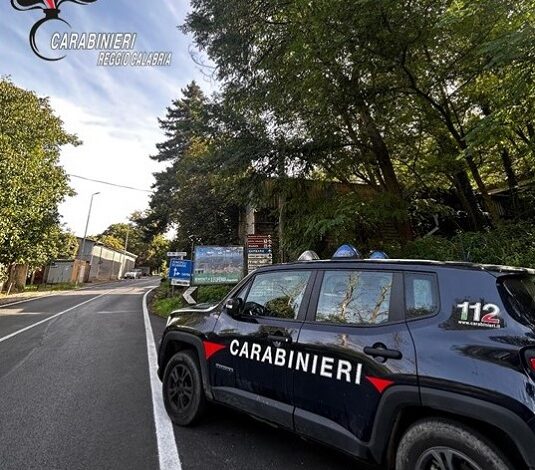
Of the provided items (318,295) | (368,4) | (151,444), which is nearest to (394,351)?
(318,295)

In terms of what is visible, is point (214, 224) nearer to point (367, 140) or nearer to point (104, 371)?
point (367, 140)

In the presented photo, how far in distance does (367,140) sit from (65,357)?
27.1 ft

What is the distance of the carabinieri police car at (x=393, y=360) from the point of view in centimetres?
197

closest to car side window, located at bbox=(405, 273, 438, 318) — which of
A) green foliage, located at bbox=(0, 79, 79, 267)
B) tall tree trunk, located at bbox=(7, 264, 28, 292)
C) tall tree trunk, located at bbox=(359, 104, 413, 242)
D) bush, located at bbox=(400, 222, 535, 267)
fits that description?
bush, located at bbox=(400, 222, 535, 267)

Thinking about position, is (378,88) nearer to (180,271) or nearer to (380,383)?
(380,383)

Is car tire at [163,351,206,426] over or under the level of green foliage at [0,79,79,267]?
under

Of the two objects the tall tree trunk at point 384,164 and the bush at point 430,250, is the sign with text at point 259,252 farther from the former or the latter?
the bush at point 430,250

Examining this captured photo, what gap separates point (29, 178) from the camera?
1981cm

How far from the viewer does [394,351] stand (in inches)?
92.1

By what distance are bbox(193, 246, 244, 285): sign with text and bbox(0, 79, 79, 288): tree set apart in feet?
38.0

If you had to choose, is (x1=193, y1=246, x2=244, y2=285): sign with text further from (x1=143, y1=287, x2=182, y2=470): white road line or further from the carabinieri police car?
the carabinieri police car

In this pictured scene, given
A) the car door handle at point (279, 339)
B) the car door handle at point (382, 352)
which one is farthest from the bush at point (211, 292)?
the car door handle at point (382, 352)

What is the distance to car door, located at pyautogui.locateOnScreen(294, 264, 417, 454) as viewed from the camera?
2363mm

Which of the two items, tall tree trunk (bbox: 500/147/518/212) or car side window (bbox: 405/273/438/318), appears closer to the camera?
car side window (bbox: 405/273/438/318)
